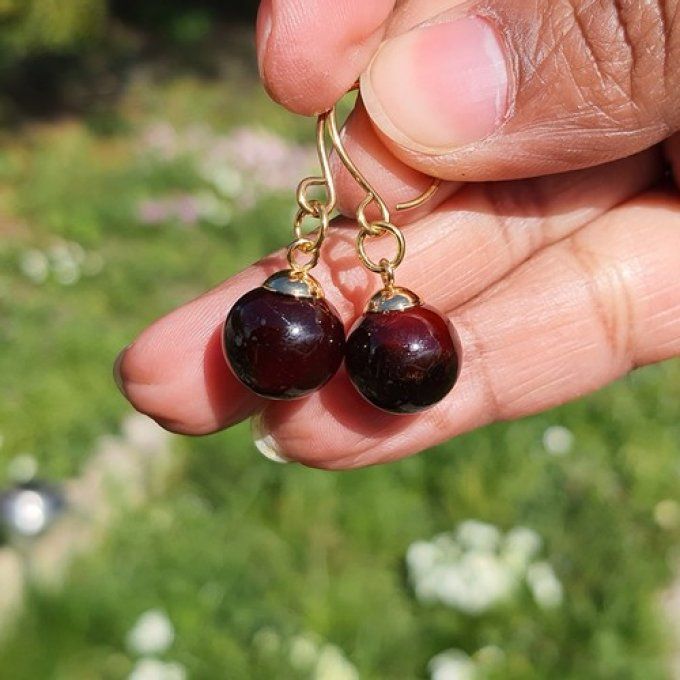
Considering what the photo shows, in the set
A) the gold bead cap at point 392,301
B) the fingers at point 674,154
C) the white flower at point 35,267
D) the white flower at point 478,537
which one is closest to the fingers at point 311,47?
the gold bead cap at point 392,301

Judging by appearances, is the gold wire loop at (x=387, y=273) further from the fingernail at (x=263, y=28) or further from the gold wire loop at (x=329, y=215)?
the fingernail at (x=263, y=28)

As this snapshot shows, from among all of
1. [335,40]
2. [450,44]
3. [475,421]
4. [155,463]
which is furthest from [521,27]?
[155,463]

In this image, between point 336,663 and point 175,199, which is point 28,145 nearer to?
point 175,199

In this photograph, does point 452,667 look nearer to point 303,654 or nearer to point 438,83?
point 303,654

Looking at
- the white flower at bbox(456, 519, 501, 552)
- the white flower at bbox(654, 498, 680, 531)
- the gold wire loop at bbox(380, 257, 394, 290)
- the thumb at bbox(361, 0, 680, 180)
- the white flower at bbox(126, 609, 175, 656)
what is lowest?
the white flower at bbox(654, 498, 680, 531)

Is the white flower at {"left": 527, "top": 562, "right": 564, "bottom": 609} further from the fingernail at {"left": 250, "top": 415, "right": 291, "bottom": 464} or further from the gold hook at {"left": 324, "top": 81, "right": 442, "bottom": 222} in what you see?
the gold hook at {"left": 324, "top": 81, "right": 442, "bottom": 222}

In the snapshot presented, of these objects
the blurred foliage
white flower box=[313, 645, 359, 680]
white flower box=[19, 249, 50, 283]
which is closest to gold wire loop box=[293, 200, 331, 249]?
white flower box=[313, 645, 359, 680]
